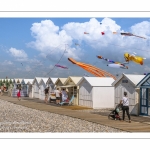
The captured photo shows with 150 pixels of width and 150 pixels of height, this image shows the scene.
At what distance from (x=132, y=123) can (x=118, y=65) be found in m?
8.18

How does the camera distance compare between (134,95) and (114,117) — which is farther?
(134,95)

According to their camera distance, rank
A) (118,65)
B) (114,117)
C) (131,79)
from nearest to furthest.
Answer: (114,117) → (131,79) → (118,65)

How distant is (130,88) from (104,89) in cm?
444

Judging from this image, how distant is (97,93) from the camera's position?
22781 millimetres

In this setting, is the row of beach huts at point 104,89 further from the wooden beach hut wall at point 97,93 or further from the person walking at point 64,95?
the person walking at point 64,95

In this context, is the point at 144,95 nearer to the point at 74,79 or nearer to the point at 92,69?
the point at 74,79

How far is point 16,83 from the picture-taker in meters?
40.2

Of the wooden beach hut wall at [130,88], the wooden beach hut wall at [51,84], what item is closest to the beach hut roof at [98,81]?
the wooden beach hut wall at [130,88]

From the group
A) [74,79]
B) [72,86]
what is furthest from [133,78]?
[74,79]

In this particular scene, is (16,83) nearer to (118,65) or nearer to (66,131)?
(118,65)

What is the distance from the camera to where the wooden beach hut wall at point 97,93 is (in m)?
22.7

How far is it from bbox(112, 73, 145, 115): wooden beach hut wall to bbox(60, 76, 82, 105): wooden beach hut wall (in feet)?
17.9
